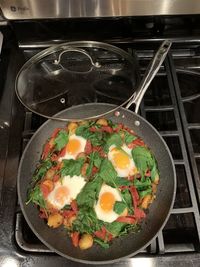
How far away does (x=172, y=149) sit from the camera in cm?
124

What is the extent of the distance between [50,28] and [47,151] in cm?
52

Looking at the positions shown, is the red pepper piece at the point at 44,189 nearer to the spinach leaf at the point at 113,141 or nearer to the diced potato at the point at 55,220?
the diced potato at the point at 55,220

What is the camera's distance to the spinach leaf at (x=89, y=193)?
1.03 metres

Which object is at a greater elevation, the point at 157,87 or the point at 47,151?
the point at 157,87

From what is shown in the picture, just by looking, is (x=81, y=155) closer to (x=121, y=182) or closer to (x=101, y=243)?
(x=121, y=182)

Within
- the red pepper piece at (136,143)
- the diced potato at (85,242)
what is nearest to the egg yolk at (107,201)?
the diced potato at (85,242)

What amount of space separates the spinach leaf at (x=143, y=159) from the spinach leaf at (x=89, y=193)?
147mm

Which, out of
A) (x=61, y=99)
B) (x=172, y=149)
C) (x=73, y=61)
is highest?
(x=73, y=61)

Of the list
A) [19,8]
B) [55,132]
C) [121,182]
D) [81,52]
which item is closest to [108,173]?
[121,182]

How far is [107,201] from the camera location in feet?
3.41

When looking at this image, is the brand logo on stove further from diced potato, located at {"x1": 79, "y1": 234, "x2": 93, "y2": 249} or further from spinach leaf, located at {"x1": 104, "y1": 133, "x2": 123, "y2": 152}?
diced potato, located at {"x1": 79, "y1": 234, "x2": 93, "y2": 249}

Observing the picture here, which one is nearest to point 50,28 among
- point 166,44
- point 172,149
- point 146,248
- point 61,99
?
point 61,99

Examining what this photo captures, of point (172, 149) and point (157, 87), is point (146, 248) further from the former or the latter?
point (157, 87)

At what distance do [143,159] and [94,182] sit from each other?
0.19 metres
